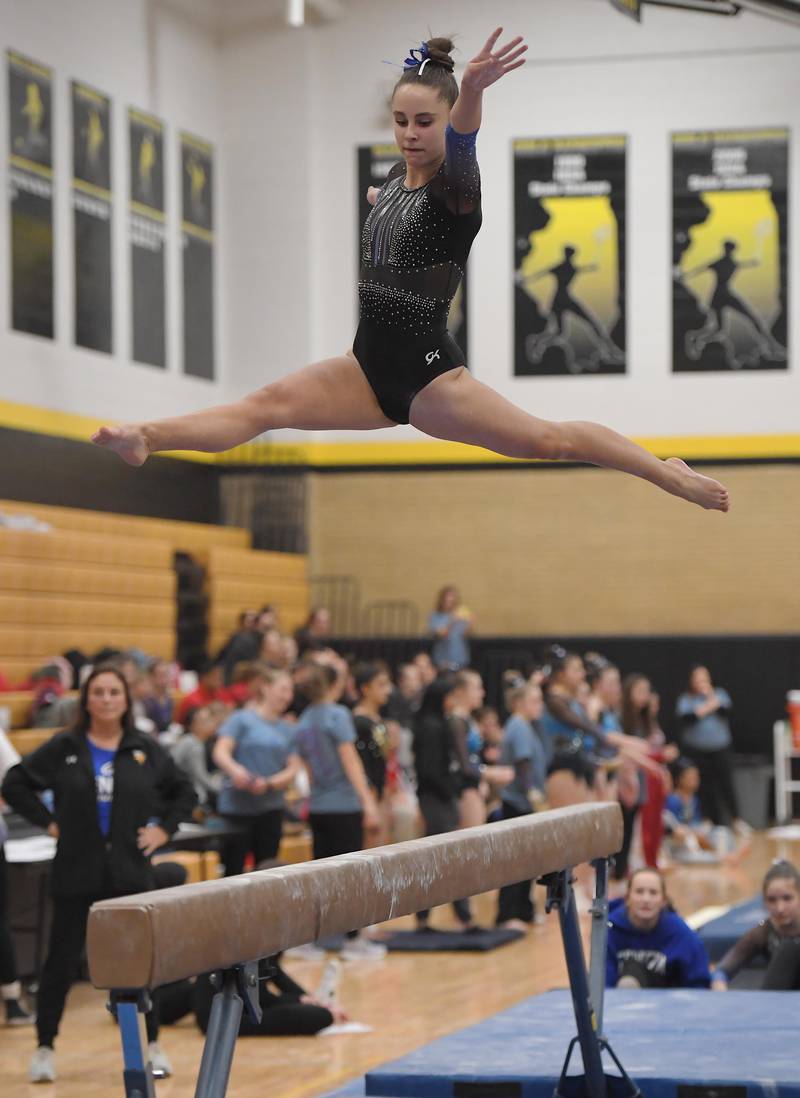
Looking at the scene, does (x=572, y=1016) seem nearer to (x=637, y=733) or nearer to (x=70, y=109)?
(x=637, y=733)

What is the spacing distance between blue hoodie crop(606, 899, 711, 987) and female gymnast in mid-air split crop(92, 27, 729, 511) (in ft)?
11.5

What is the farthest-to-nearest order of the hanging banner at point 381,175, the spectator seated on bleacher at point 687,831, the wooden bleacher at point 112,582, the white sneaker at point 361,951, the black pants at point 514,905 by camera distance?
the hanging banner at point 381,175, the spectator seated on bleacher at point 687,831, the wooden bleacher at point 112,582, the black pants at point 514,905, the white sneaker at point 361,951

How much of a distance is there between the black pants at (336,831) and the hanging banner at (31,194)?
25.4 feet

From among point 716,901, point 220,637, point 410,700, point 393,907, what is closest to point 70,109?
point 220,637

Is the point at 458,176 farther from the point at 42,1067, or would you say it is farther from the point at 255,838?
the point at 255,838

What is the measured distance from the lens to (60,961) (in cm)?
677

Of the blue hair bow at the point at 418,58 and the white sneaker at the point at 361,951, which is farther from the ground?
the blue hair bow at the point at 418,58

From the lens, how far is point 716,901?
12234 millimetres

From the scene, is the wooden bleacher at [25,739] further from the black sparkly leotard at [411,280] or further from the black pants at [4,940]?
the black sparkly leotard at [411,280]

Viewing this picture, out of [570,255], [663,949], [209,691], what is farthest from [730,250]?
[663,949]

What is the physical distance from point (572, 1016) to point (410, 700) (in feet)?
28.0

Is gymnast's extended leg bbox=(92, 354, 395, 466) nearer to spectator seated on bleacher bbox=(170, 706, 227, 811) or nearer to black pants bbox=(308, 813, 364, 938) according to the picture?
black pants bbox=(308, 813, 364, 938)

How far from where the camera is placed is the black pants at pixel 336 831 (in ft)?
31.7

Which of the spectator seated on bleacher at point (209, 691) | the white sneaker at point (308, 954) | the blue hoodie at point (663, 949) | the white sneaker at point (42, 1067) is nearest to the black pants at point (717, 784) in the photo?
the spectator seated on bleacher at point (209, 691)
